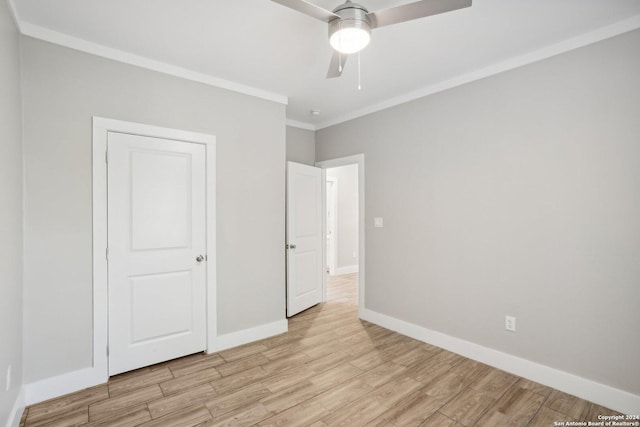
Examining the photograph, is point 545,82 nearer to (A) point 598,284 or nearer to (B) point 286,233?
(A) point 598,284

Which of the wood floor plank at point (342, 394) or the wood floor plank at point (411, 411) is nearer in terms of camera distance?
the wood floor plank at point (411, 411)

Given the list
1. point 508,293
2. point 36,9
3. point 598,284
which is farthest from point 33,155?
point 598,284

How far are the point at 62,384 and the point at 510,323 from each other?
3566mm

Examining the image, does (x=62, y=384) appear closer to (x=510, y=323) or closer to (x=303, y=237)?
(x=303, y=237)

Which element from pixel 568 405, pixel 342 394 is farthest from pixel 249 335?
pixel 568 405

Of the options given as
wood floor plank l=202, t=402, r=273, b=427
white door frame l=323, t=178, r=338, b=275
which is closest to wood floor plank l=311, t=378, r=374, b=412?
wood floor plank l=202, t=402, r=273, b=427

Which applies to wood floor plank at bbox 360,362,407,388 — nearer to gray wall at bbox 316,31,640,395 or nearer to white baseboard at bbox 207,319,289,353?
gray wall at bbox 316,31,640,395

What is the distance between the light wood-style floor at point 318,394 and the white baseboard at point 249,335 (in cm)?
9

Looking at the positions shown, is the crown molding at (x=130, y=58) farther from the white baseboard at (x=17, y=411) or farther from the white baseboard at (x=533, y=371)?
the white baseboard at (x=533, y=371)

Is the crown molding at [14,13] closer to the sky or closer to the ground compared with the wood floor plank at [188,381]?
closer to the sky

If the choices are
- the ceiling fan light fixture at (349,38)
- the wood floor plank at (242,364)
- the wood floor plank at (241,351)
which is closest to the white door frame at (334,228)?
the wood floor plank at (241,351)

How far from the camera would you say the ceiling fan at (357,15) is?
1.54 metres

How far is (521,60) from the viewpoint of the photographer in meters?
2.59

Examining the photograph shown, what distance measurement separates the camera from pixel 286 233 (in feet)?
12.9
